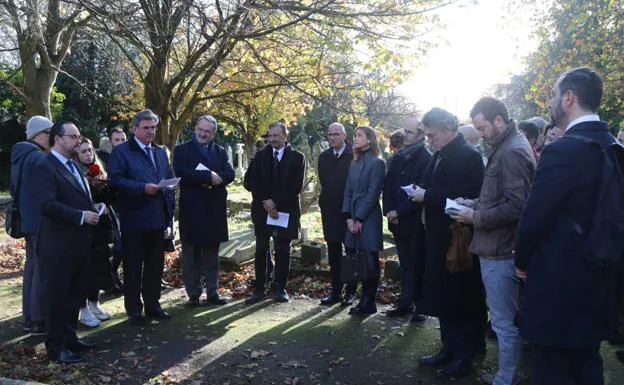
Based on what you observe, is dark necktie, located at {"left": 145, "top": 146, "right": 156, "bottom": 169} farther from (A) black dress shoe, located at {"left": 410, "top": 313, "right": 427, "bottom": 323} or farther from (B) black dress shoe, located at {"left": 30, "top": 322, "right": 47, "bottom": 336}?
(A) black dress shoe, located at {"left": 410, "top": 313, "right": 427, "bottom": 323}

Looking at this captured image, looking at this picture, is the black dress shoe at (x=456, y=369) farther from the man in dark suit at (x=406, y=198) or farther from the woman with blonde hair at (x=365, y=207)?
the woman with blonde hair at (x=365, y=207)

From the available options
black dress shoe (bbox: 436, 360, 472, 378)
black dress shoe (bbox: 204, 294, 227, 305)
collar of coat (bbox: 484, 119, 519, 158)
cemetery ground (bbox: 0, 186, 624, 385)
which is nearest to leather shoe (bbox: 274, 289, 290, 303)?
cemetery ground (bbox: 0, 186, 624, 385)

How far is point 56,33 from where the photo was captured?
1025cm

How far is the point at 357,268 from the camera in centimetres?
597

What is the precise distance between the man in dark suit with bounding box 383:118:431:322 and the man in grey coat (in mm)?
1767

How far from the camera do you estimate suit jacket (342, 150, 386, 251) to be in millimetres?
6117

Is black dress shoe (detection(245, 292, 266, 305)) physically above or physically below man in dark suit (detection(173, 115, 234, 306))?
below

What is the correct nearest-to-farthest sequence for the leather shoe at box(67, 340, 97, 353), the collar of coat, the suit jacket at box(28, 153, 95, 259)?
the collar of coat < the suit jacket at box(28, 153, 95, 259) < the leather shoe at box(67, 340, 97, 353)

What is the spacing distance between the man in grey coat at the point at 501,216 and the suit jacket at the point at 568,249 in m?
0.90

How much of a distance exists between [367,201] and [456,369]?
2255mm

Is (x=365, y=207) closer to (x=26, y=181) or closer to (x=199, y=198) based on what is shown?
(x=199, y=198)

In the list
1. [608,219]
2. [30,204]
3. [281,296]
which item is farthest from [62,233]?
[608,219]

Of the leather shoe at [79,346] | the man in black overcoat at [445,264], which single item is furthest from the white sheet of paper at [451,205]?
the leather shoe at [79,346]

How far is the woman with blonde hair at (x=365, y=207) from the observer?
6.12 metres
